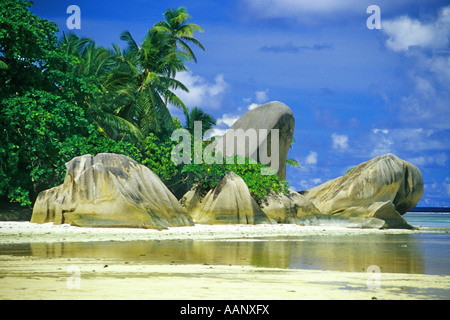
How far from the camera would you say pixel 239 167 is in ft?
86.3

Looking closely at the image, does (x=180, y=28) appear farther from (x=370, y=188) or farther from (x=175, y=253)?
(x=175, y=253)

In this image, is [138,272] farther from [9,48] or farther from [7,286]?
[9,48]

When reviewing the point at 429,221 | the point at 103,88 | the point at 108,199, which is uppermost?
the point at 103,88

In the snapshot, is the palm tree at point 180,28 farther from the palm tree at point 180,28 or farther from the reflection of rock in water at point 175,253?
the reflection of rock in water at point 175,253

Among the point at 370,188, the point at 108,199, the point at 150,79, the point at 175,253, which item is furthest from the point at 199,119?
the point at 175,253

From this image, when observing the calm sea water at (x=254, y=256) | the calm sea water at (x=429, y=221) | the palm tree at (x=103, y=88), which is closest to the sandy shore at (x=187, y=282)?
the calm sea water at (x=254, y=256)

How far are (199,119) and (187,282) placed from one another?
2785 centimetres

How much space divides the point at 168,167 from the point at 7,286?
20211mm

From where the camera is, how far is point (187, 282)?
654 centimetres

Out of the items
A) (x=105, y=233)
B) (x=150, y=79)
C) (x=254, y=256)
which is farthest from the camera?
(x=150, y=79)

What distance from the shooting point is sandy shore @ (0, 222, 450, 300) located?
221 inches

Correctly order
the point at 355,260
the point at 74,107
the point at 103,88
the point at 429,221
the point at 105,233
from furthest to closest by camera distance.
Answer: the point at 429,221
the point at 103,88
the point at 74,107
the point at 105,233
the point at 355,260

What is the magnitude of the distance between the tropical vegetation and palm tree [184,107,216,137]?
1495mm

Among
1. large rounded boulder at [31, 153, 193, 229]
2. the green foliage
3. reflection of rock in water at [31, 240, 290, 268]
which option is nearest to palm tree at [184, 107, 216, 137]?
the green foliage
